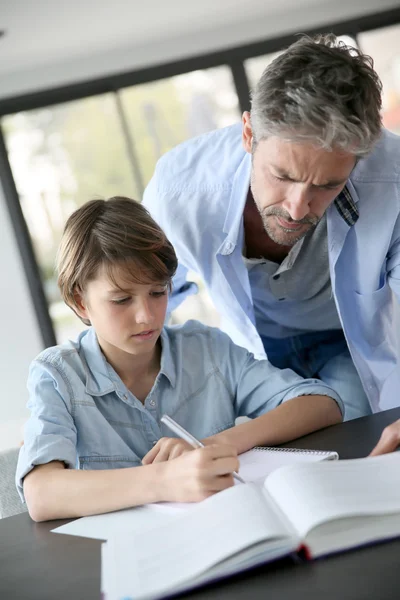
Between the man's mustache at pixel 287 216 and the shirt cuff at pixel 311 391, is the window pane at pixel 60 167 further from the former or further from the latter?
the shirt cuff at pixel 311 391

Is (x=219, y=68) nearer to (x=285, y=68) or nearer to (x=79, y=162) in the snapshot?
(x=79, y=162)

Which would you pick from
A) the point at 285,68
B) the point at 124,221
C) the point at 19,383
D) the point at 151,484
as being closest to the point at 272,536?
the point at 151,484

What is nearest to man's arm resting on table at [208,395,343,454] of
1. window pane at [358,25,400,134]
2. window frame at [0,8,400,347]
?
window frame at [0,8,400,347]

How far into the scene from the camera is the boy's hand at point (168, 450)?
1.10 metres

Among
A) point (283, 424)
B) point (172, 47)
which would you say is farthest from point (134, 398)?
point (172, 47)

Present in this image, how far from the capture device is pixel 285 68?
138cm

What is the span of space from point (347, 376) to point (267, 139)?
0.61 metres

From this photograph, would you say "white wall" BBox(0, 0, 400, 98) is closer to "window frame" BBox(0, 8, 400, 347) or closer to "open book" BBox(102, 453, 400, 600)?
"window frame" BBox(0, 8, 400, 347)

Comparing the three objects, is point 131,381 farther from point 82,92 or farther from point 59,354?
point 82,92

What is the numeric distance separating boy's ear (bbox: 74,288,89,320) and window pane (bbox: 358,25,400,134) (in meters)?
4.45

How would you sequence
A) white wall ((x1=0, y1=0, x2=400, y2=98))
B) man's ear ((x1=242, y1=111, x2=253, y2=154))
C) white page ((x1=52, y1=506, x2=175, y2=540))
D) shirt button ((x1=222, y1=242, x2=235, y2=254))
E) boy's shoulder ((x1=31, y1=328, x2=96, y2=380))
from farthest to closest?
white wall ((x1=0, y1=0, x2=400, y2=98)) → shirt button ((x1=222, y1=242, x2=235, y2=254)) → man's ear ((x1=242, y1=111, x2=253, y2=154)) → boy's shoulder ((x1=31, y1=328, x2=96, y2=380)) → white page ((x1=52, y1=506, x2=175, y2=540))

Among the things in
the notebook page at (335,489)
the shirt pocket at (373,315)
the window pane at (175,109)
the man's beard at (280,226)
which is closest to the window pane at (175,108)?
the window pane at (175,109)

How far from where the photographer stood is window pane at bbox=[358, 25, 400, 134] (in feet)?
17.7

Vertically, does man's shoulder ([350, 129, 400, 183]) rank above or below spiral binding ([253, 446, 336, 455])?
above
